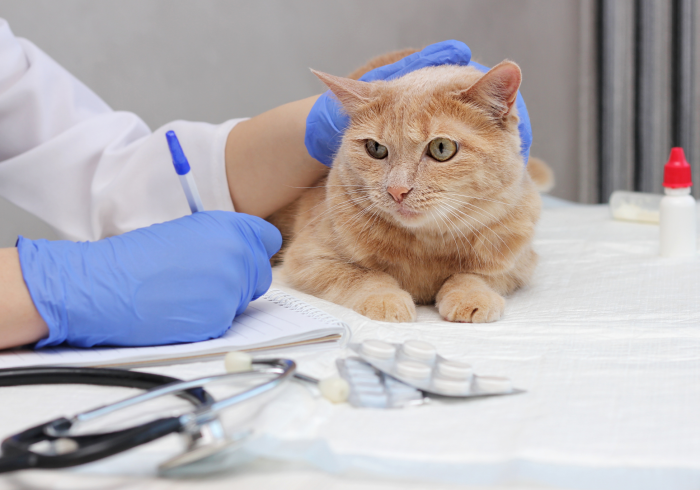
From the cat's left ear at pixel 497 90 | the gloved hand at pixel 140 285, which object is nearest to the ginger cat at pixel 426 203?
the cat's left ear at pixel 497 90

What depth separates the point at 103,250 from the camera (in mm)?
811

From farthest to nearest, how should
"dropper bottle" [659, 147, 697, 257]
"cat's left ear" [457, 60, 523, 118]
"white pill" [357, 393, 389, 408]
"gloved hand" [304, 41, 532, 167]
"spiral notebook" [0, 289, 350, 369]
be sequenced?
1. "dropper bottle" [659, 147, 697, 257]
2. "gloved hand" [304, 41, 532, 167]
3. "cat's left ear" [457, 60, 523, 118]
4. "spiral notebook" [0, 289, 350, 369]
5. "white pill" [357, 393, 389, 408]

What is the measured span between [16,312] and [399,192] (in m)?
0.58

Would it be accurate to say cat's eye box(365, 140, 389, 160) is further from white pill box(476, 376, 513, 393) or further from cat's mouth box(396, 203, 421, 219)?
white pill box(476, 376, 513, 393)

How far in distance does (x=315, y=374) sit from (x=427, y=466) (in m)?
0.23

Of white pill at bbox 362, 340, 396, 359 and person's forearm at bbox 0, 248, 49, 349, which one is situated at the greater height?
person's forearm at bbox 0, 248, 49, 349

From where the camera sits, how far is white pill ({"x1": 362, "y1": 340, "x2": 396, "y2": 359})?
630mm

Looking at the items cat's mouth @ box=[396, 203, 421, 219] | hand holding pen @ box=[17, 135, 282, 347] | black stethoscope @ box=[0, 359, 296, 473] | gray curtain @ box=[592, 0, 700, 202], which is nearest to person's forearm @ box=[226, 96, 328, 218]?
cat's mouth @ box=[396, 203, 421, 219]

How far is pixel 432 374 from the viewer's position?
62cm

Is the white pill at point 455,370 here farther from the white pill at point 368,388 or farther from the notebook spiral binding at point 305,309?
the notebook spiral binding at point 305,309

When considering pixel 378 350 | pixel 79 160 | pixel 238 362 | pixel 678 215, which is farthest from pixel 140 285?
pixel 678 215

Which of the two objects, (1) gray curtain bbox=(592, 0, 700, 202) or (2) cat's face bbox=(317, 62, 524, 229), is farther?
(1) gray curtain bbox=(592, 0, 700, 202)

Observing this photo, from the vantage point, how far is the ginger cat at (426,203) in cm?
98

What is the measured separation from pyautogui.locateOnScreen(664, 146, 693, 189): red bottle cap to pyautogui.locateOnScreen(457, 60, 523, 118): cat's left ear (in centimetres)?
61
